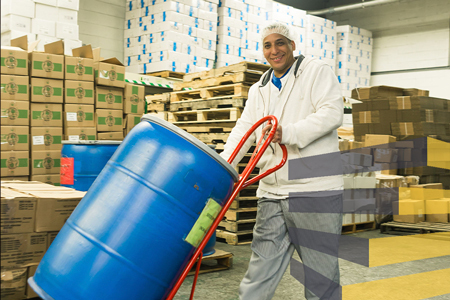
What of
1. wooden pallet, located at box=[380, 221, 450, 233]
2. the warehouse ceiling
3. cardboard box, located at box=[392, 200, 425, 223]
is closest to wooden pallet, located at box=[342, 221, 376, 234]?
wooden pallet, located at box=[380, 221, 450, 233]

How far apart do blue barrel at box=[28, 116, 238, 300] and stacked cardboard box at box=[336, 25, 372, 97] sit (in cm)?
983

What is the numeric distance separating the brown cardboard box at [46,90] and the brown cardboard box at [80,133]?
0.34 meters

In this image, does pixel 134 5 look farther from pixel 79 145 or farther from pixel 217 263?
pixel 217 263

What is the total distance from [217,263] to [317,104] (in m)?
2.38

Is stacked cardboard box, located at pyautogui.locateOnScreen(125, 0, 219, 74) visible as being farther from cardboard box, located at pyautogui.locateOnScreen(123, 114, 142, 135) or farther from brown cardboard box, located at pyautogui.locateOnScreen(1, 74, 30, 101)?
brown cardboard box, located at pyautogui.locateOnScreen(1, 74, 30, 101)

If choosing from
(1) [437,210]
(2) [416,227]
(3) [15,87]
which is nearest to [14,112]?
(3) [15,87]

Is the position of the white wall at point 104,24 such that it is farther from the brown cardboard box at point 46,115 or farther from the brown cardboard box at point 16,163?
the brown cardboard box at point 16,163

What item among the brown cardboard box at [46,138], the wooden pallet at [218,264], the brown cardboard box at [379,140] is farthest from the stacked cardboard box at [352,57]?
the brown cardboard box at [46,138]

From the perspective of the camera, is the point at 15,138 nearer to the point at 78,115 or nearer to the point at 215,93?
the point at 78,115

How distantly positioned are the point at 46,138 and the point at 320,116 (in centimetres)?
326

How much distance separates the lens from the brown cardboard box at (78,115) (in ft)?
15.1

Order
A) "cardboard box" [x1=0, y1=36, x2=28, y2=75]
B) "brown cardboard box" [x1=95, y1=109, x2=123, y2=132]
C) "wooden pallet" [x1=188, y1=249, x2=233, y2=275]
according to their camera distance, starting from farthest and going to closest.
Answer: "brown cardboard box" [x1=95, y1=109, x2=123, y2=132] → "cardboard box" [x1=0, y1=36, x2=28, y2=75] → "wooden pallet" [x1=188, y1=249, x2=233, y2=275]

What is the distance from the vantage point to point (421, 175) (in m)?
8.17

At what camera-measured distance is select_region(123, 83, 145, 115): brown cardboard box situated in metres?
5.11
